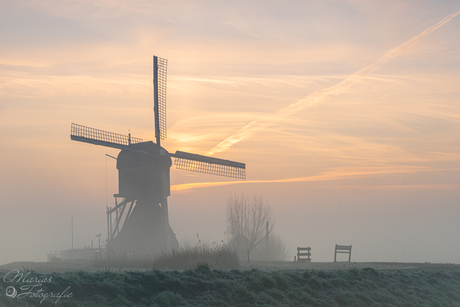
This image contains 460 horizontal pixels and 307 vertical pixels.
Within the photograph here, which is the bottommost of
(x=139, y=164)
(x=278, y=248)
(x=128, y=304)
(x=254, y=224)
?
(x=278, y=248)

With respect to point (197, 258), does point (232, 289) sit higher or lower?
higher

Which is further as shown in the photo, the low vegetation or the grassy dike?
the low vegetation

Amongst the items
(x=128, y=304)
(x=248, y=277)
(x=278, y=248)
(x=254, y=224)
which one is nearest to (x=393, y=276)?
(x=248, y=277)

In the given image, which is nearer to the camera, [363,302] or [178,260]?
[363,302]

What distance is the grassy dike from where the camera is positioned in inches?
417

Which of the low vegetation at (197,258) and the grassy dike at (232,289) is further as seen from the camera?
the low vegetation at (197,258)

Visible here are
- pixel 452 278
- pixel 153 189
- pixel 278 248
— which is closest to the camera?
pixel 452 278

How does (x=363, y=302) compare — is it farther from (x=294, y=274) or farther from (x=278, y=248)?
(x=278, y=248)

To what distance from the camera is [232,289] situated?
12.3 meters

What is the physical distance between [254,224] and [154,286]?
39.3m

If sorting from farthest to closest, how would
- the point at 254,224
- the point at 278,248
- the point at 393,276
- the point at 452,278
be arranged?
the point at 278,248 < the point at 254,224 < the point at 452,278 < the point at 393,276

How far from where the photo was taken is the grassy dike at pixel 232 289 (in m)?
10.6

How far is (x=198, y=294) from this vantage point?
1191cm

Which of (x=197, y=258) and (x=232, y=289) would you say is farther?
(x=197, y=258)
